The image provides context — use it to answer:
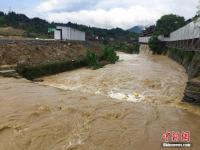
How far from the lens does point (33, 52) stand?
24438 millimetres

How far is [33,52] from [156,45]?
130ft

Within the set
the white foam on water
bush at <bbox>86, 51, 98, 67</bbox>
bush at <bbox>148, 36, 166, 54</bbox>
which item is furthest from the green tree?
the white foam on water

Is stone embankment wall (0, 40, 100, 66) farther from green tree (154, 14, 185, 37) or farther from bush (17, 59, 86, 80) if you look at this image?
green tree (154, 14, 185, 37)

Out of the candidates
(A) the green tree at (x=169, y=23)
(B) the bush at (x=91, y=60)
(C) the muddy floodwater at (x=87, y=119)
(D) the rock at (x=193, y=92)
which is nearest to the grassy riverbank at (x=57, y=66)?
(B) the bush at (x=91, y=60)

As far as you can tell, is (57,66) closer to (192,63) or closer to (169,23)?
(192,63)

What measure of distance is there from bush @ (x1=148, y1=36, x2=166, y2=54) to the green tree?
2.23m

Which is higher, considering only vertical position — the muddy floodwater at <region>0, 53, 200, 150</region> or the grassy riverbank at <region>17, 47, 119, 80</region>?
the grassy riverbank at <region>17, 47, 119, 80</region>

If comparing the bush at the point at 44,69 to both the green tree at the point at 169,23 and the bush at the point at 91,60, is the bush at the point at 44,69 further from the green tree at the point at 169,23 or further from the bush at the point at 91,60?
the green tree at the point at 169,23

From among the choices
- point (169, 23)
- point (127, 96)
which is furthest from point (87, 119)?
point (169, 23)

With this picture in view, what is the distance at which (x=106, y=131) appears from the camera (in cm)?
856

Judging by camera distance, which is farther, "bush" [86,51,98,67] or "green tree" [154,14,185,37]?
"green tree" [154,14,185,37]

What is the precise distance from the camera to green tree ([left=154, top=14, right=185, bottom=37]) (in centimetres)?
5725

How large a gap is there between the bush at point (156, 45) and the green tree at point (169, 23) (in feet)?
7.32

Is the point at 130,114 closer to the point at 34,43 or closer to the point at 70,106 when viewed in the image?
the point at 70,106
